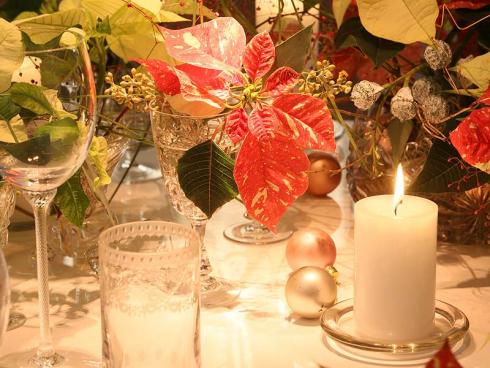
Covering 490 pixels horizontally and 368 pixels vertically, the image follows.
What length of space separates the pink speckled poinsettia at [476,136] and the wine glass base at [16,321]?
466 millimetres

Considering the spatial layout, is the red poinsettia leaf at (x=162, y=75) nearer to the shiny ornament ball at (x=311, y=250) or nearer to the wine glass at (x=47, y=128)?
the wine glass at (x=47, y=128)

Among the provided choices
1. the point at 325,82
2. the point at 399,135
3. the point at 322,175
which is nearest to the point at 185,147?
the point at 325,82

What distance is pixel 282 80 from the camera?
92cm

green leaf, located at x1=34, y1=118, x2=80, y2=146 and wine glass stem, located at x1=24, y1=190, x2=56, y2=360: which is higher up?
green leaf, located at x1=34, y1=118, x2=80, y2=146

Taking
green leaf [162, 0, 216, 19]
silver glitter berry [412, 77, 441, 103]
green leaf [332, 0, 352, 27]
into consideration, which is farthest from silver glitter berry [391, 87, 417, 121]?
green leaf [162, 0, 216, 19]

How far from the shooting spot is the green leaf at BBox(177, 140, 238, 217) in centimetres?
94

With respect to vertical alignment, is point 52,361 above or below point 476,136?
below

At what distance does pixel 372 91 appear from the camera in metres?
1.01

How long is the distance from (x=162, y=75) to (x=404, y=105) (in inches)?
10.5

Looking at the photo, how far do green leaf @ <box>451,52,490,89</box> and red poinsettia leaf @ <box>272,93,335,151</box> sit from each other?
0.53 ft

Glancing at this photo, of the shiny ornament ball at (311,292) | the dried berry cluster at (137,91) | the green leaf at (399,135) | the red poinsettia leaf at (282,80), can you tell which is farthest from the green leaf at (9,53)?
the green leaf at (399,135)

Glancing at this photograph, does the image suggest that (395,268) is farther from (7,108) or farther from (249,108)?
(7,108)

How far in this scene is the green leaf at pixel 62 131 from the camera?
32.4 inches

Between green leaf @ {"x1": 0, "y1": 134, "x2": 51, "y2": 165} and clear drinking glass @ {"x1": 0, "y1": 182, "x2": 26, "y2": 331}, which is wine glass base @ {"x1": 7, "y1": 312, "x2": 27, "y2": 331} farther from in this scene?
green leaf @ {"x1": 0, "y1": 134, "x2": 51, "y2": 165}
